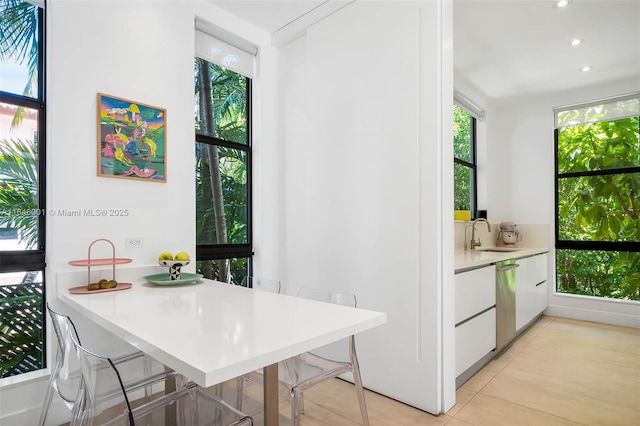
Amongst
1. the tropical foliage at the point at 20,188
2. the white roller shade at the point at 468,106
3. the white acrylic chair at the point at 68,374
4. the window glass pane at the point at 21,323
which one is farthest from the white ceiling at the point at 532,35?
the white acrylic chair at the point at 68,374

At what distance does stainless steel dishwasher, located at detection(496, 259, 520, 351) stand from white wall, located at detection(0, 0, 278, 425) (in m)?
2.44

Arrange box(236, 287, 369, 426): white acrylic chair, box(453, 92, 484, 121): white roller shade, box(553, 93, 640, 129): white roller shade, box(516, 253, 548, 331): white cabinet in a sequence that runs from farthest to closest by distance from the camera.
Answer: box(453, 92, 484, 121): white roller shade, box(553, 93, 640, 129): white roller shade, box(516, 253, 548, 331): white cabinet, box(236, 287, 369, 426): white acrylic chair

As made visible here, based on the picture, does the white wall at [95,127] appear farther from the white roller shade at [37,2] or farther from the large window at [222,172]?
the large window at [222,172]

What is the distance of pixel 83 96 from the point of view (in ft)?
6.86

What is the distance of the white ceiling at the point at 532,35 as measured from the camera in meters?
2.69

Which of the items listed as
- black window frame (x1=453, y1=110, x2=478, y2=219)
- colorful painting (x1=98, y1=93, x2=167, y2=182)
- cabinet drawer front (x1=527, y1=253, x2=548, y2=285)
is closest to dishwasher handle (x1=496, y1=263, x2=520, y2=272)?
cabinet drawer front (x1=527, y1=253, x2=548, y2=285)

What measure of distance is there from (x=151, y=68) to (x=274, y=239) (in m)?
1.61

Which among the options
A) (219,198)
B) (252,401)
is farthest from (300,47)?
(252,401)

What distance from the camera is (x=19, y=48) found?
2.04 meters

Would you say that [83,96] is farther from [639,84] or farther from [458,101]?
[639,84]

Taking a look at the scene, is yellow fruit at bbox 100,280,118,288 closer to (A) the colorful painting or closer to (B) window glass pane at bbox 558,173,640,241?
(A) the colorful painting

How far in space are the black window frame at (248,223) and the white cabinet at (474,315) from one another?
173 cm

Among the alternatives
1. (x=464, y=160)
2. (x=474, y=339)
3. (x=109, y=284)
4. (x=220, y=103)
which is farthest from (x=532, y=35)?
(x=109, y=284)

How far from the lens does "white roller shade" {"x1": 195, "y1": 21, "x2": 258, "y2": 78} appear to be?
2.77m
